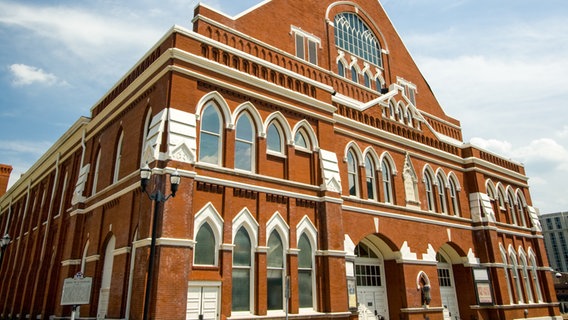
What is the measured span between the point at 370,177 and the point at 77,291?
14269 millimetres

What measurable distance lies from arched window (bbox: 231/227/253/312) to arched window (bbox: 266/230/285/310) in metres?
0.80

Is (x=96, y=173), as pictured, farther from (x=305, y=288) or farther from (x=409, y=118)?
(x=409, y=118)

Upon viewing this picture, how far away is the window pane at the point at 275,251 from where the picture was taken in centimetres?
1563

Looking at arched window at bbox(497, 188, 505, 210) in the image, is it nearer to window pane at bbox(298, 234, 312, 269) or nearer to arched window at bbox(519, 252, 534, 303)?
arched window at bbox(519, 252, 534, 303)

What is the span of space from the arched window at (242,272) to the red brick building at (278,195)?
5cm

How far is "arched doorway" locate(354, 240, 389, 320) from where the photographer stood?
20.5 meters

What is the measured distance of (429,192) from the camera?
80.6ft

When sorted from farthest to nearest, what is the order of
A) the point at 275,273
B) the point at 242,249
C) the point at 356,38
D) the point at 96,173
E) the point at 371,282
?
1. the point at 356,38
2. the point at 371,282
3. the point at 96,173
4. the point at 275,273
5. the point at 242,249

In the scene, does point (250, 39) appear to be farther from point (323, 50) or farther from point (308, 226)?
point (308, 226)

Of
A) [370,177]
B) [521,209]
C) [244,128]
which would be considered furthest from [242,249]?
[521,209]

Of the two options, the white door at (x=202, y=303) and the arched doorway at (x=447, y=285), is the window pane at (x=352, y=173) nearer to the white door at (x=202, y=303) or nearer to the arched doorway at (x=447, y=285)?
the arched doorway at (x=447, y=285)

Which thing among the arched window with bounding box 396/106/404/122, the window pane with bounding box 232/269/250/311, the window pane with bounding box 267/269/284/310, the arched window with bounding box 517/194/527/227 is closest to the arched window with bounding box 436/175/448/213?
the arched window with bounding box 396/106/404/122

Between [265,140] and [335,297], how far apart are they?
6.41 meters

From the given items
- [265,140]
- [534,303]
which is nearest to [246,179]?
[265,140]
